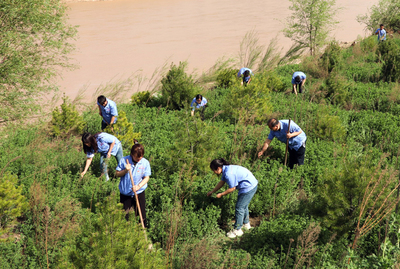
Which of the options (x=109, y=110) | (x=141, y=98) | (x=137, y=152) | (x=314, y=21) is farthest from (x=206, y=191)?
(x=314, y=21)

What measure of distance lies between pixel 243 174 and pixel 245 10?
38848 mm

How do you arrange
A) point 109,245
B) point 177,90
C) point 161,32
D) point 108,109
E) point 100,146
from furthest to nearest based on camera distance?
point 161,32, point 177,90, point 108,109, point 100,146, point 109,245

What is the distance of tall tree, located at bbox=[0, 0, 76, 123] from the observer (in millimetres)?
9703

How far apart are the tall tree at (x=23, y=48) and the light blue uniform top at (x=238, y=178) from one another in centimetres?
739

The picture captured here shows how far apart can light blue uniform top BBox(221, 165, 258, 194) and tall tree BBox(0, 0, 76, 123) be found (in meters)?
7.39

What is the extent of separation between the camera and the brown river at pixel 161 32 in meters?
20.5

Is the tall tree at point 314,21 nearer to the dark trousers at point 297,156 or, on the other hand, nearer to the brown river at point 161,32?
the brown river at point 161,32

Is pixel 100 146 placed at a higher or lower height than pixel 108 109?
lower

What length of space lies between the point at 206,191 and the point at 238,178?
0.99 meters

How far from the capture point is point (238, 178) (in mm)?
5102

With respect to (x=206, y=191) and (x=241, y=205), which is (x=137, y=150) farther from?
(x=241, y=205)

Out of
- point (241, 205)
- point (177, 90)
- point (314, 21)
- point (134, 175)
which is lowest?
point (241, 205)

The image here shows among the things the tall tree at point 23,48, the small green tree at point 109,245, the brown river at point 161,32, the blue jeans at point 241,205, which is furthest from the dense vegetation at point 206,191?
the brown river at point 161,32

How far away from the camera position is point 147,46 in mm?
25047
